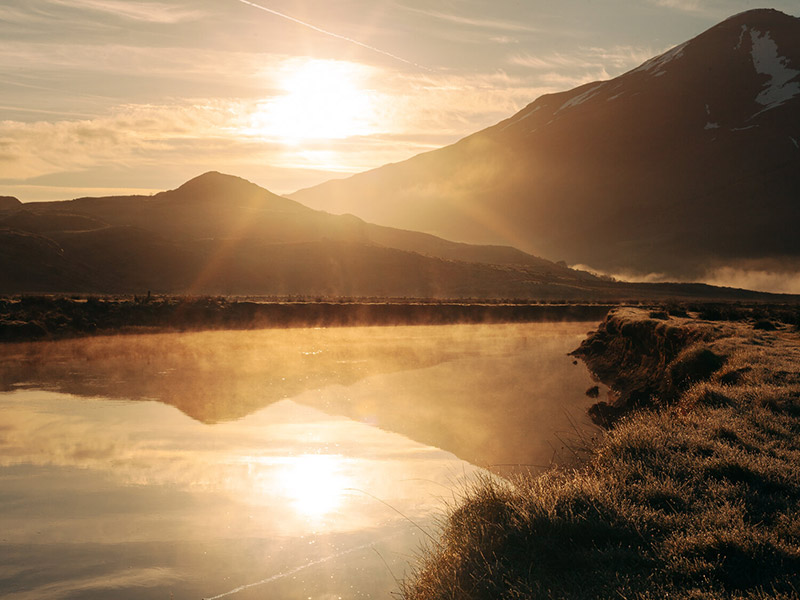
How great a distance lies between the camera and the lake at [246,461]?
8.90 m

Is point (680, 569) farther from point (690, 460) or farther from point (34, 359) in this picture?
point (34, 359)

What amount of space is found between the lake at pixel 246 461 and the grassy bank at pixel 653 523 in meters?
1.86

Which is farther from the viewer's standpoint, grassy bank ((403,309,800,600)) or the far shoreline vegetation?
the far shoreline vegetation

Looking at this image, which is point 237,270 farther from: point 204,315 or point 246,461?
point 246,461

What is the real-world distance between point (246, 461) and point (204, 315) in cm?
3323

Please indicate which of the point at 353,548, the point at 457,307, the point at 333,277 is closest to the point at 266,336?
the point at 457,307

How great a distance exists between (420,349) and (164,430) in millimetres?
18879

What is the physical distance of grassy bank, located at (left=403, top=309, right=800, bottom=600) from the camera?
6.17 m

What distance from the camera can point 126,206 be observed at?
631 ft

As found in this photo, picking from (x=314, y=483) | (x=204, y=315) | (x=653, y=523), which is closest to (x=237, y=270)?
(x=204, y=315)

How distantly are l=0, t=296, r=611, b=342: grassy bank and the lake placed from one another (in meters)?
7.95

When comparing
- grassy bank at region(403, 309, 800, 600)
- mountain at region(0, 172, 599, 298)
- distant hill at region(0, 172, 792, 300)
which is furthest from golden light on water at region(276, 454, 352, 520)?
mountain at region(0, 172, 599, 298)

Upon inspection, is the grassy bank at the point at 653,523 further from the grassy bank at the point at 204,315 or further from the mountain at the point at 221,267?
the mountain at the point at 221,267

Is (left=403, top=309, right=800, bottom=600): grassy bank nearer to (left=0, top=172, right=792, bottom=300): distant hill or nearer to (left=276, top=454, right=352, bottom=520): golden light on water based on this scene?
(left=276, top=454, right=352, bottom=520): golden light on water
